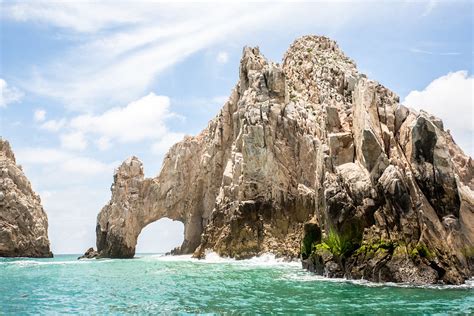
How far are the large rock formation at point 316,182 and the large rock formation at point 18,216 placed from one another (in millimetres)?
22604

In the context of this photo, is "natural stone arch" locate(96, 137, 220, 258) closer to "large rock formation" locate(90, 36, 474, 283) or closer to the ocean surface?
"large rock formation" locate(90, 36, 474, 283)

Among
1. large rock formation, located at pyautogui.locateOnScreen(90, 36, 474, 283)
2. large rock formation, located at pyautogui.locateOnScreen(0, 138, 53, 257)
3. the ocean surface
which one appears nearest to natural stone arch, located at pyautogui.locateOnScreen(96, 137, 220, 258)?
large rock formation, located at pyautogui.locateOnScreen(90, 36, 474, 283)

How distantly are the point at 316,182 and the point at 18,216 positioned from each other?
79.6 metres

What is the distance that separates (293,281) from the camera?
110 ft

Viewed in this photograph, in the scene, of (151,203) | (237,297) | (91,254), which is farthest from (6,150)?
(237,297)

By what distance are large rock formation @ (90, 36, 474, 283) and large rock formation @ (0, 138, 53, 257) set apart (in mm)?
22604

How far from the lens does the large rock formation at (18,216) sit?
97.3m

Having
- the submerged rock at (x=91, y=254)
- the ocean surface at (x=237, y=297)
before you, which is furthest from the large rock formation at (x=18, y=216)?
the ocean surface at (x=237, y=297)

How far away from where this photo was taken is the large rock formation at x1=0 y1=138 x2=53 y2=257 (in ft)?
319

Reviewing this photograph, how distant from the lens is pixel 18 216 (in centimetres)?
10038

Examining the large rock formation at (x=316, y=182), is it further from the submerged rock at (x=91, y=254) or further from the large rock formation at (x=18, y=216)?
the large rock formation at (x=18, y=216)

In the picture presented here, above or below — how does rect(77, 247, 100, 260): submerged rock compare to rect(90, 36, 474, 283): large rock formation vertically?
below

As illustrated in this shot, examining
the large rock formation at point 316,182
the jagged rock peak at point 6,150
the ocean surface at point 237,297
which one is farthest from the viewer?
the jagged rock peak at point 6,150

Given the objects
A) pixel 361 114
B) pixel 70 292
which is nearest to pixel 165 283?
pixel 70 292
